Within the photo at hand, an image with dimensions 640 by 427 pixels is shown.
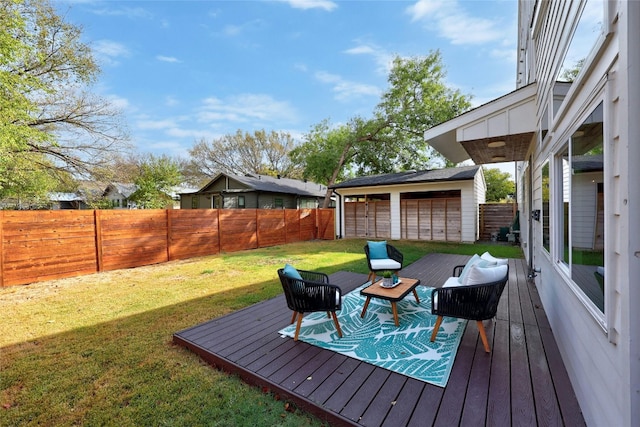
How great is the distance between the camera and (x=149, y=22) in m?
8.38

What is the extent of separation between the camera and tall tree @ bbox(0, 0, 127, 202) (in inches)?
264

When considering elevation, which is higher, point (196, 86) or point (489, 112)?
point (196, 86)

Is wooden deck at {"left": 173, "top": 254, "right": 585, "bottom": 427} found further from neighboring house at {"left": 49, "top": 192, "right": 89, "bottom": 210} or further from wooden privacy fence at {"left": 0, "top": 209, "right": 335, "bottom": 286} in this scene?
neighboring house at {"left": 49, "top": 192, "right": 89, "bottom": 210}

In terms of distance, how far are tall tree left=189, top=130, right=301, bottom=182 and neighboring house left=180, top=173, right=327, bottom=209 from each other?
8670 millimetres

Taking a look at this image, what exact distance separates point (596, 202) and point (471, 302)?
4.97ft

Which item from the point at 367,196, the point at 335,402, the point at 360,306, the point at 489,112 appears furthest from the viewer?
the point at 367,196

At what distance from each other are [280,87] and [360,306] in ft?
61.8

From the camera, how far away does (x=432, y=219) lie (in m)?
11.8

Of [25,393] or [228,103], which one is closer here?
[25,393]

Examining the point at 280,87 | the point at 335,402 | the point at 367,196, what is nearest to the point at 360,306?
the point at 335,402

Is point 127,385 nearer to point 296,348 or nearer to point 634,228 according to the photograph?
point 296,348

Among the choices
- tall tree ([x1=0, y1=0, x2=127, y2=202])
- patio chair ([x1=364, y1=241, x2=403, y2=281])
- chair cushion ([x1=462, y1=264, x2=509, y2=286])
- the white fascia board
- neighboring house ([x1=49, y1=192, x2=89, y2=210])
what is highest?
tall tree ([x1=0, y1=0, x2=127, y2=202])

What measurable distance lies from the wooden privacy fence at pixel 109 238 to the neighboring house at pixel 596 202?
9056 millimetres

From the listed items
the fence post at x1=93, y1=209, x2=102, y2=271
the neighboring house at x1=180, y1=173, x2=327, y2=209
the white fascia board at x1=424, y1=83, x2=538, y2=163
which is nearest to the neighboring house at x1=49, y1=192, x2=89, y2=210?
the neighboring house at x1=180, y1=173, x2=327, y2=209
